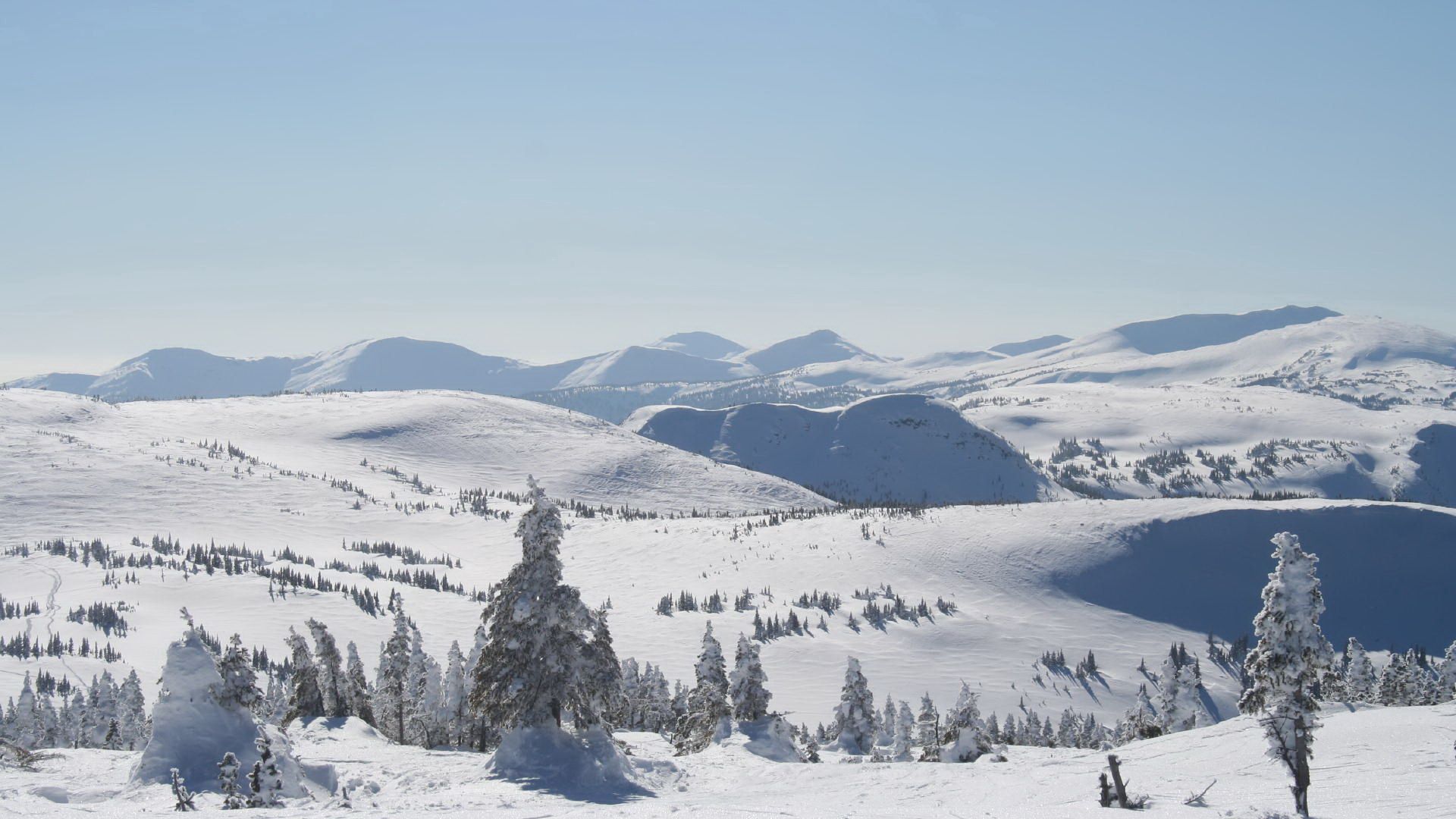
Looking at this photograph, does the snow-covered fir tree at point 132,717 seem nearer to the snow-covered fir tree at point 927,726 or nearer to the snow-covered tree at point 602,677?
the snow-covered tree at point 602,677

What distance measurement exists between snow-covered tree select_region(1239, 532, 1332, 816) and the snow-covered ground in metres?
2.90

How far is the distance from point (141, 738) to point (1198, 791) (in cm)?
10079

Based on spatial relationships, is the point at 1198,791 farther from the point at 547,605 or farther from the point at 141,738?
the point at 141,738

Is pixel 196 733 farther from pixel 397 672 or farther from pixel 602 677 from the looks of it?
pixel 397 672

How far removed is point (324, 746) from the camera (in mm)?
43906

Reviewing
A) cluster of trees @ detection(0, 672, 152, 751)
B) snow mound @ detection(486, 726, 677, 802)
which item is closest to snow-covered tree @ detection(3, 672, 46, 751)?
cluster of trees @ detection(0, 672, 152, 751)

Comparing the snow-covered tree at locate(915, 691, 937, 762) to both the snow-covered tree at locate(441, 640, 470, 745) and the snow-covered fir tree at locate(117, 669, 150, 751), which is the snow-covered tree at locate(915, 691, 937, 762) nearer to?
Answer: the snow-covered tree at locate(441, 640, 470, 745)

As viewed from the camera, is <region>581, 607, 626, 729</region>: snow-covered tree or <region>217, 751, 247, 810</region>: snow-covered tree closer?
<region>217, 751, 247, 810</region>: snow-covered tree

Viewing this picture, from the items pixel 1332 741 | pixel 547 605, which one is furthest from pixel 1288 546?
pixel 547 605

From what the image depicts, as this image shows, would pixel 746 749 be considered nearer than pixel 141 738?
Yes

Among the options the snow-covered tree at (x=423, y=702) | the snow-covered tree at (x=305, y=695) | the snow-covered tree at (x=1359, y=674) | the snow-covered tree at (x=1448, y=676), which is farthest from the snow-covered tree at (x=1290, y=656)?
the snow-covered tree at (x=1359, y=674)

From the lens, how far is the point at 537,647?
42219mm

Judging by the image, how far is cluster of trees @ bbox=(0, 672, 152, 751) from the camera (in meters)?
94.8

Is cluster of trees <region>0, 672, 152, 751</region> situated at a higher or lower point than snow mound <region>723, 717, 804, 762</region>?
lower
